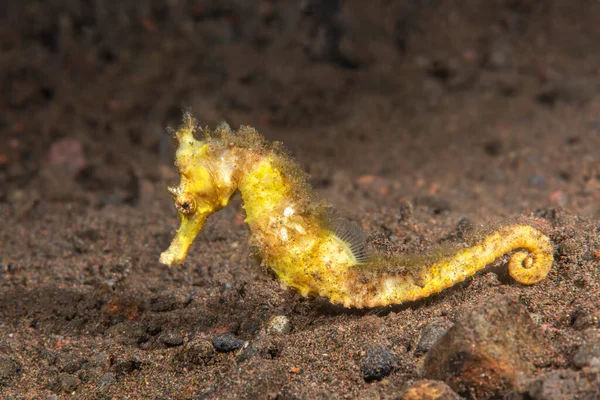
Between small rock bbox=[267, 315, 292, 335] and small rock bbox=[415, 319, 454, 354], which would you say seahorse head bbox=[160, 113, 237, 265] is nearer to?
small rock bbox=[267, 315, 292, 335]

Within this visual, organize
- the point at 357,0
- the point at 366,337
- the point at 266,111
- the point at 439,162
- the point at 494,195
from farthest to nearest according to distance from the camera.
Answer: the point at 357,0 → the point at 266,111 → the point at 439,162 → the point at 494,195 → the point at 366,337

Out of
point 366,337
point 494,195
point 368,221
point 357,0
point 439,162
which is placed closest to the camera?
point 366,337

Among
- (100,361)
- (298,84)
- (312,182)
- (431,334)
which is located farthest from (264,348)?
(298,84)

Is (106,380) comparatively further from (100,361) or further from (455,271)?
(455,271)

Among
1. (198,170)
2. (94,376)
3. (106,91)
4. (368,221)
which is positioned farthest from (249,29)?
(94,376)

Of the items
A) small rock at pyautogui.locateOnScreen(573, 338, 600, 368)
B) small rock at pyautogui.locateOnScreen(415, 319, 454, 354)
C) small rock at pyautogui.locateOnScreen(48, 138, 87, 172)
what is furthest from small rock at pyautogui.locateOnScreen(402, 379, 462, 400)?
small rock at pyautogui.locateOnScreen(48, 138, 87, 172)

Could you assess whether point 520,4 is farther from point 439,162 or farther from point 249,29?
point 249,29

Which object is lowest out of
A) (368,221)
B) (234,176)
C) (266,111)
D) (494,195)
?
(234,176)
